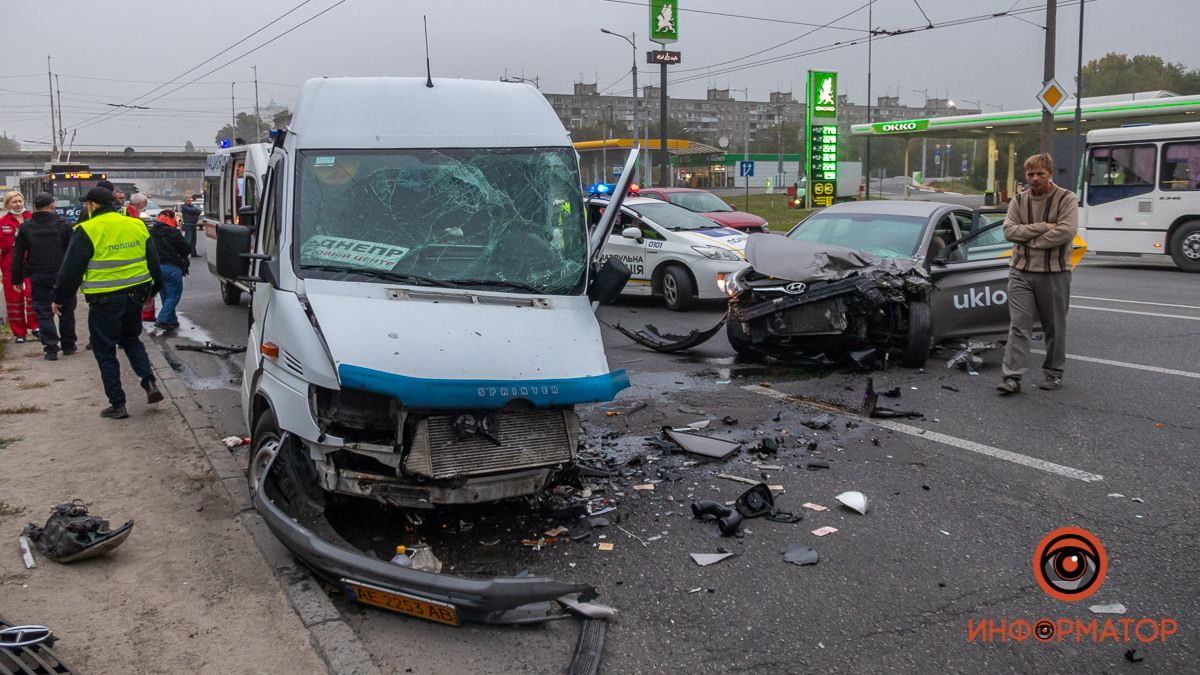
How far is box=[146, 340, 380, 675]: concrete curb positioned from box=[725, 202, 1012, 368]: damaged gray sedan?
5.07 metres

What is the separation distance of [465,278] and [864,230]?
19.7 feet

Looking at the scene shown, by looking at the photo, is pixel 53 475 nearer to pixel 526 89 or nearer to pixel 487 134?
pixel 487 134

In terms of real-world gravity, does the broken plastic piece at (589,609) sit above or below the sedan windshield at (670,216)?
below

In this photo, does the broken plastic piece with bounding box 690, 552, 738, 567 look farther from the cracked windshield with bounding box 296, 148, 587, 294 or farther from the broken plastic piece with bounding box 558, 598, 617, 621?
the cracked windshield with bounding box 296, 148, 587, 294

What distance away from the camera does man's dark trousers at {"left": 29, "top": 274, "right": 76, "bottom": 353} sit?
1023 cm

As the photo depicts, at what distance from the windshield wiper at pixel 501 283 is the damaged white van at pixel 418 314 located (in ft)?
0.06

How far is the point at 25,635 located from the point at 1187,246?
2023cm

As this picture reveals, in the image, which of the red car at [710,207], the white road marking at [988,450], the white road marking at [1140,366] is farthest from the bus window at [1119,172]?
the white road marking at [988,450]

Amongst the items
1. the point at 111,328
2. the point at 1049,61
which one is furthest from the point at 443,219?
the point at 1049,61

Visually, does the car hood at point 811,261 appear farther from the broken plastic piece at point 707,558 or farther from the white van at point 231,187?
the white van at point 231,187

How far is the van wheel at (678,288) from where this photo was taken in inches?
538

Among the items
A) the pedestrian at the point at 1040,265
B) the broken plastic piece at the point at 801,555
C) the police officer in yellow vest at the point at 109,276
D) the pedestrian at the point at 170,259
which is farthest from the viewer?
the pedestrian at the point at 170,259

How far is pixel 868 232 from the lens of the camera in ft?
32.6

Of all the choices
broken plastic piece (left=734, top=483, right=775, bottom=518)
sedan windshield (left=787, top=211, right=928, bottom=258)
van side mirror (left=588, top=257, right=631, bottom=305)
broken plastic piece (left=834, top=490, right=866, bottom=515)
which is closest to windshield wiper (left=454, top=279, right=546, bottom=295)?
van side mirror (left=588, top=257, right=631, bottom=305)
